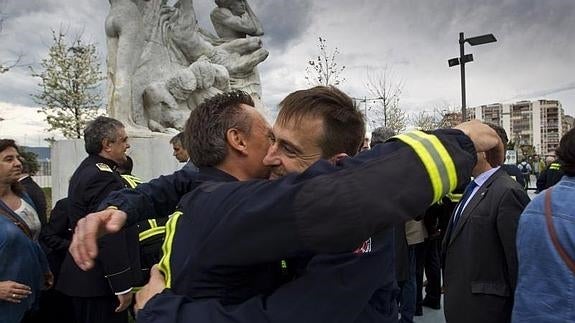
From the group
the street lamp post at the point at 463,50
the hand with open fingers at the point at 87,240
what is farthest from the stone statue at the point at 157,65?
the hand with open fingers at the point at 87,240

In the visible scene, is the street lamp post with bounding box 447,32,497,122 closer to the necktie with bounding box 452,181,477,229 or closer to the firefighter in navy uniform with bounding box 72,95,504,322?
the necktie with bounding box 452,181,477,229

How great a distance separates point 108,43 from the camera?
27.0 feet

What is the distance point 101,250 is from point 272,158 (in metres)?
2.13

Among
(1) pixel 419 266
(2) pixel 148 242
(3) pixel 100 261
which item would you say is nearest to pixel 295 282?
(3) pixel 100 261

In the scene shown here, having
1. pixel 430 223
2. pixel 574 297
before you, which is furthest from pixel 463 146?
pixel 430 223

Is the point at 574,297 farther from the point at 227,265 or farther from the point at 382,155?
the point at 227,265

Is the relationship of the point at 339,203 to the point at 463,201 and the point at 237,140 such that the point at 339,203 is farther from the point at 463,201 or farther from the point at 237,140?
the point at 463,201

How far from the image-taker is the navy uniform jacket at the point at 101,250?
311 centimetres

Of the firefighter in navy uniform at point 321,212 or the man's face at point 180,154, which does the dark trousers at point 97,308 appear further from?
the firefighter in navy uniform at point 321,212

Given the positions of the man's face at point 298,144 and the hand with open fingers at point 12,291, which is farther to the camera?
the hand with open fingers at point 12,291

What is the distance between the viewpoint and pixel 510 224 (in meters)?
2.74

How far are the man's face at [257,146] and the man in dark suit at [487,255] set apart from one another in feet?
6.06

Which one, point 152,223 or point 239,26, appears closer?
point 152,223

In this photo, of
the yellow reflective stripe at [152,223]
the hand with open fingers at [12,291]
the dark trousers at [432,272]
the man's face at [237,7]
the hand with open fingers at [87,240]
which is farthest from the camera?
the man's face at [237,7]
